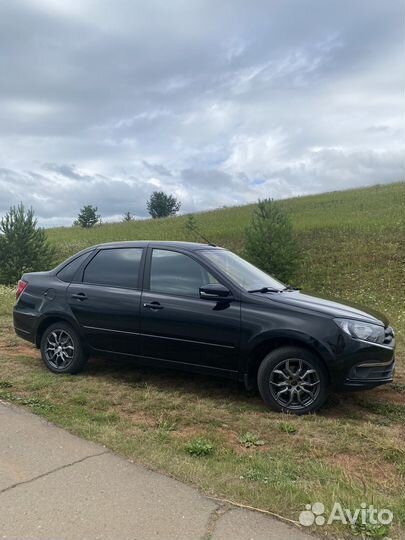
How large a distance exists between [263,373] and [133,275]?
189 centimetres

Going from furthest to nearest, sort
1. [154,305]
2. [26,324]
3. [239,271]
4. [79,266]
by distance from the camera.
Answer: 1. [26,324]
2. [79,266]
3. [239,271]
4. [154,305]

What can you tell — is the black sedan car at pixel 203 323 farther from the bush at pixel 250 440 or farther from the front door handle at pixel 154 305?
the bush at pixel 250 440

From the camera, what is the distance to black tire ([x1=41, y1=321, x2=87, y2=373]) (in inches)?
230

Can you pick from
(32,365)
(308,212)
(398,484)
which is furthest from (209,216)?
(398,484)

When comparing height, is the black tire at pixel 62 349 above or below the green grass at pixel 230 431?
above

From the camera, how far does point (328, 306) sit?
4.96m

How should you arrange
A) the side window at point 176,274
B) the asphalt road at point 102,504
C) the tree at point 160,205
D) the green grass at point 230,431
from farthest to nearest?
the tree at point 160,205 → the side window at point 176,274 → the green grass at point 230,431 → the asphalt road at point 102,504

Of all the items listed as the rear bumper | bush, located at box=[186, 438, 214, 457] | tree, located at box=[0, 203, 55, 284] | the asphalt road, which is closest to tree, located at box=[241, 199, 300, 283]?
tree, located at box=[0, 203, 55, 284]

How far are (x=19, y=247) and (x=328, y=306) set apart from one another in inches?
674

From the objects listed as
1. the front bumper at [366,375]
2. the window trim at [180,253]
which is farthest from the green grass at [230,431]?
the window trim at [180,253]

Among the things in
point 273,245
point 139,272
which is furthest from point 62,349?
point 273,245

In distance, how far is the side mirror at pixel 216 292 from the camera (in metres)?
5.02

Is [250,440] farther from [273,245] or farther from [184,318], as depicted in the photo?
[273,245]

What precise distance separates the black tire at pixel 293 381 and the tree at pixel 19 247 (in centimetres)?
1656
